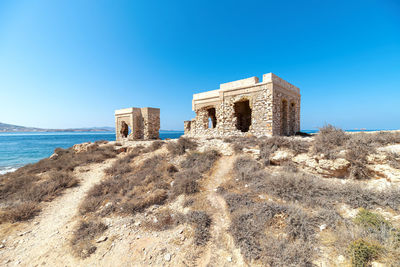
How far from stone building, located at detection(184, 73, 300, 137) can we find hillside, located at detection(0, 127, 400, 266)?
414cm

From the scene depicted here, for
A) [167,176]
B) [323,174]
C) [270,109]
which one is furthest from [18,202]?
[270,109]

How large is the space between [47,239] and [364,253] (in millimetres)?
7649

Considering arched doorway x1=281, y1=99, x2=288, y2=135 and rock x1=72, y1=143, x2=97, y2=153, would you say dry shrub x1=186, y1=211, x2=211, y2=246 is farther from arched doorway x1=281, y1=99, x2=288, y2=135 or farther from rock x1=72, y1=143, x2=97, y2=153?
rock x1=72, y1=143, x2=97, y2=153

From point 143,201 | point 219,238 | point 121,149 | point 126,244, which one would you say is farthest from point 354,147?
point 121,149

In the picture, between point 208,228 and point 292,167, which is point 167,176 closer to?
point 208,228

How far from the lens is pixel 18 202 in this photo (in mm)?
6223

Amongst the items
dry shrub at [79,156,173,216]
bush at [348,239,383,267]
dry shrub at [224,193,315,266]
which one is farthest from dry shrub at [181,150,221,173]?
bush at [348,239,383,267]

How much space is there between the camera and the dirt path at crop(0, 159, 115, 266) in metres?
3.84

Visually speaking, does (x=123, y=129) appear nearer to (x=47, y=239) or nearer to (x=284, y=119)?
(x=47, y=239)

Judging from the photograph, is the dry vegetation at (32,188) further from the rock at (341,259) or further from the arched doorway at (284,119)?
the arched doorway at (284,119)

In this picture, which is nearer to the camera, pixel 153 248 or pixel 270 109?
pixel 153 248

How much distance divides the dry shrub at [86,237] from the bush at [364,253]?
553 centimetres

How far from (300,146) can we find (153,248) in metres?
6.88

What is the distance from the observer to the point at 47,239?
452 centimetres
